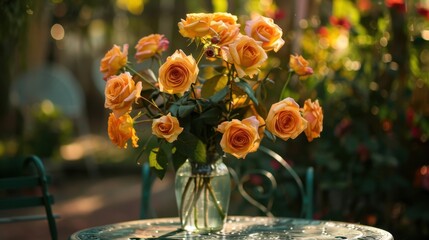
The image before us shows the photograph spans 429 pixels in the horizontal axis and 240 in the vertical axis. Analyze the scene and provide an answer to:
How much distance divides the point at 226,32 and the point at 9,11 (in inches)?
64.0

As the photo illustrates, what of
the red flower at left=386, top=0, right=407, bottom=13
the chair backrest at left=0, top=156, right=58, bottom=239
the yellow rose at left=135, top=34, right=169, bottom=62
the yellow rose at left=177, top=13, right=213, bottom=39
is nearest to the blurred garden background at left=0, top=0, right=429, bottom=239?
the red flower at left=386, top=0, right=407, bottom=13

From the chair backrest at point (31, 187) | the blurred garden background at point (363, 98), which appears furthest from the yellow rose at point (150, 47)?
the blurred garden background at point (363, 98)

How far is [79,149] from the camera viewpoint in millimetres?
11797

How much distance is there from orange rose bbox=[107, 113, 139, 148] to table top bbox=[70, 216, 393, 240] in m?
0.32

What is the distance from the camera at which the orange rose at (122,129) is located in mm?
2836

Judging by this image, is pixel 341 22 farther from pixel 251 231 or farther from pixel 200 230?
pixel 200 230

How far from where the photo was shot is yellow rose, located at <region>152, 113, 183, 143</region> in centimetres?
276

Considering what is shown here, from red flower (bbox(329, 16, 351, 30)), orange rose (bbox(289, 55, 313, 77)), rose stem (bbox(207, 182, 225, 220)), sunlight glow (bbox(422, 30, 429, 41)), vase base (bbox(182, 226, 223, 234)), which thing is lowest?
vase base (bbox(182, 226, 223, 234))

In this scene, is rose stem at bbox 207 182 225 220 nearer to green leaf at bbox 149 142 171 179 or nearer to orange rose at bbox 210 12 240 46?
green leaf at bbox 149 142 171 179

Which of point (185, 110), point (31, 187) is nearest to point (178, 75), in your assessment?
point (185, 110)

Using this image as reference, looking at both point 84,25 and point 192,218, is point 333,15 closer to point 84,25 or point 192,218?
point 192,218

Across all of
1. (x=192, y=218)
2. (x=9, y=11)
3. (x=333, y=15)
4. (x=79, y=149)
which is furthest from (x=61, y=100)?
(x=192, y=218)

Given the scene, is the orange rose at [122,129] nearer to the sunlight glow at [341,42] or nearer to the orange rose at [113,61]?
the orange rose at [113,61]

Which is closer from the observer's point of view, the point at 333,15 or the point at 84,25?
the point at 333,15
